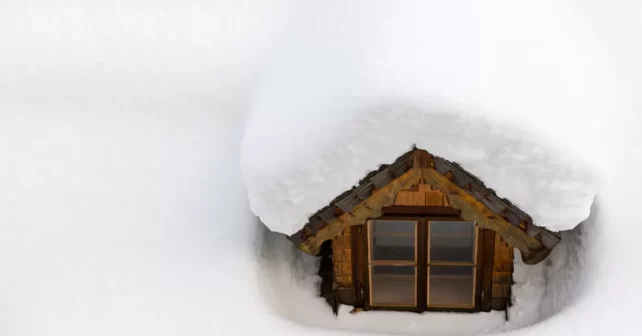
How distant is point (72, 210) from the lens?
7.20 feet

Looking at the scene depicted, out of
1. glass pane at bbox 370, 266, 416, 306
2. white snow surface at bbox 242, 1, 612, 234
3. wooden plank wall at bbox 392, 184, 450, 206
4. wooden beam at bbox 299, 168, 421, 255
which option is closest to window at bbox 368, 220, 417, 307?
glass pane at bbox 370, 266, 416, 306

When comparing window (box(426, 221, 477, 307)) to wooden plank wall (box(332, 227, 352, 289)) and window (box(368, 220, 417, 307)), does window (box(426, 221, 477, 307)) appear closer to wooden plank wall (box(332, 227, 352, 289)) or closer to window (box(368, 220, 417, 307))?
window (box(368, 220, 417, 307))

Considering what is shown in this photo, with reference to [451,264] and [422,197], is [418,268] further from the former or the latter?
[422,197]

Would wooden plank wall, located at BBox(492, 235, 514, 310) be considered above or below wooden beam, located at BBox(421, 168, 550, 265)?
below

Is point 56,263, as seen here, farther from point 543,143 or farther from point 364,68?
point 543,143

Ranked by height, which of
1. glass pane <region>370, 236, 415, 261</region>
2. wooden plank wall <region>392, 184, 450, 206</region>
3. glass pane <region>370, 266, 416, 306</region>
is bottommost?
glass pane <region>370, 266, 416, 306</region>

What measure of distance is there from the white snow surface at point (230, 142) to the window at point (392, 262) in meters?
0.07

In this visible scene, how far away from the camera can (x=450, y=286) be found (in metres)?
2.16

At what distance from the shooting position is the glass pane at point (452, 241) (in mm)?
2051

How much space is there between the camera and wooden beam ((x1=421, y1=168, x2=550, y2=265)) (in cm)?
165

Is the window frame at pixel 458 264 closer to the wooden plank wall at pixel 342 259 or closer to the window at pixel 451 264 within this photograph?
the window at pixel 451 264

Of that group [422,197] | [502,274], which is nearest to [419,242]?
[422,197]

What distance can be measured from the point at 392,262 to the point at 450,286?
0.26m

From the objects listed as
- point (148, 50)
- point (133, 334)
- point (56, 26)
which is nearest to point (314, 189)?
point (133, 334)
